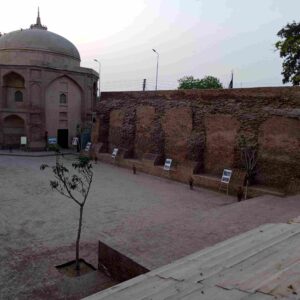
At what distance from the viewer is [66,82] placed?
2778 cm

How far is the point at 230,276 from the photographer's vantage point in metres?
3.42

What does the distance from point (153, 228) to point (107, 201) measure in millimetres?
5125

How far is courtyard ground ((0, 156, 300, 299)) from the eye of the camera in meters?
6.75

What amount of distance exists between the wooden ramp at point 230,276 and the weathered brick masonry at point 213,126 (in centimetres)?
899

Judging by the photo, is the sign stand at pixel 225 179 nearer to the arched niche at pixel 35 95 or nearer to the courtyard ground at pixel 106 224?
the courtyard ground at pixel 106 224

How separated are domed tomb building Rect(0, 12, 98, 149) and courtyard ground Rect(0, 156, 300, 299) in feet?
35.8

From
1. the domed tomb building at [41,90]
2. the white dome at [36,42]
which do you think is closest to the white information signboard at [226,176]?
the domed tomb building at [41,90]

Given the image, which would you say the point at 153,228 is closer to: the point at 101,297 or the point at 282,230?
the point at 282,230

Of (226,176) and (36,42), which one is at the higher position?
(36,42)

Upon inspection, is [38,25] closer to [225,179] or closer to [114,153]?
[114,153]

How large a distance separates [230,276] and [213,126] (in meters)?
13.1

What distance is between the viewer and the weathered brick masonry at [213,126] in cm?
1318

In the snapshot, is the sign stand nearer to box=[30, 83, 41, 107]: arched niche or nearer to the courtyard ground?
the courtyard ground

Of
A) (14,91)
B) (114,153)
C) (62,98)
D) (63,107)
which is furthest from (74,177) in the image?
(14,91)
